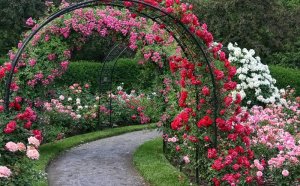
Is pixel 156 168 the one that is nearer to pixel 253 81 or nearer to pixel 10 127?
pixel 10 127

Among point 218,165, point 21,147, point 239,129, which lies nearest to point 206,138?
point 239,129

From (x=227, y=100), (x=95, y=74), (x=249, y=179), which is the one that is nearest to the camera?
(x=249, y=179)

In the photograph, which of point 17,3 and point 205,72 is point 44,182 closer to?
point 205,72

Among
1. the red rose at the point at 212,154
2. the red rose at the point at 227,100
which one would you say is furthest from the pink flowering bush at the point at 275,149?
the red rose at the point at 227,100

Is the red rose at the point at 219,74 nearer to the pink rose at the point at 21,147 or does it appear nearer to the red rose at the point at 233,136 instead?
the red rose at the point at 233,136

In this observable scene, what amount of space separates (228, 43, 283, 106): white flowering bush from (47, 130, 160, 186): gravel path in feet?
9.78

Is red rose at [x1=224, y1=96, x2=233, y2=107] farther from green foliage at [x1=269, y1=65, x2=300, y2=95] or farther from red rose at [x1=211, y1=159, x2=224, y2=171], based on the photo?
green foliage at [x1=269, y1=65, x2=300, y2=95]

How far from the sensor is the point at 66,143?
1116 centimetres

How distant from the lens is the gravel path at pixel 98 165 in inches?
310

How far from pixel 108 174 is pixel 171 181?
1266mm

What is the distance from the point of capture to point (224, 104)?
7.17 meters

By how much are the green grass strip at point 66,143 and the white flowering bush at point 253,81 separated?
2.61 metres

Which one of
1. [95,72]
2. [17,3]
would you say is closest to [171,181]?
Answer: [95,72]

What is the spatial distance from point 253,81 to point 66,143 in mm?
4917
